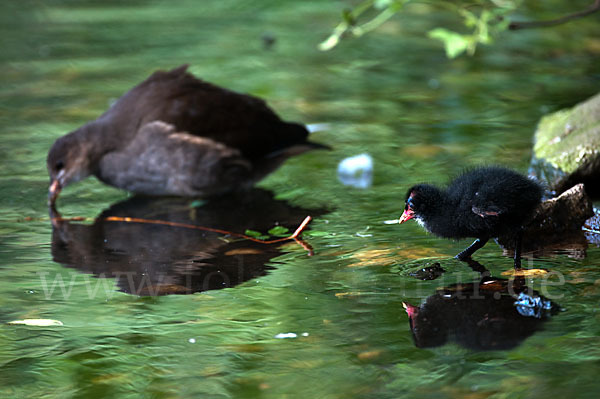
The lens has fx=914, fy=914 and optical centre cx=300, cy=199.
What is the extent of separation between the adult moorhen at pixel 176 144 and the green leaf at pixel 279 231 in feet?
3.58

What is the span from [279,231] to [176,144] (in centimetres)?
133

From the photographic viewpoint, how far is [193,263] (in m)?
5.15

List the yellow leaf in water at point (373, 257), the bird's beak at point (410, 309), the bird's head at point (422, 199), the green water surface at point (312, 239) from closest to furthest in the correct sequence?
1. the green water surface at point (312, 239)
2. the bird's beak at point (410, 309)
3. the bird's head at point (422, 199)
4. the yellow leaf in water at point (373, 257)

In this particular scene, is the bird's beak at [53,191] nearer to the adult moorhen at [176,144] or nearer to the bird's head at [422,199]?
the adult moorhen at [176,144]

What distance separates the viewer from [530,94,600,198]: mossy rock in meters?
5.96

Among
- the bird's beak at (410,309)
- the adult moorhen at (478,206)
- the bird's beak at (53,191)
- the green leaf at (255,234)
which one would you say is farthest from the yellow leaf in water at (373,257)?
the bird's beak at (53,191)

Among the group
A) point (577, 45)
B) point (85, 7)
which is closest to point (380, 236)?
point (577, 45)

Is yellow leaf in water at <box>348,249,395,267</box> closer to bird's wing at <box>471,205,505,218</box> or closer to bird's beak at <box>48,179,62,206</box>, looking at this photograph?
bird's wing at <box>471,205,505,218</box>

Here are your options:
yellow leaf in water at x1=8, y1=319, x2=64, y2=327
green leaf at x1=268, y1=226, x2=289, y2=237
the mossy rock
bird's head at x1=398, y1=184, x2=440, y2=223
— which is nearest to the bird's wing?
bird's head at x1=398, y1=184, x2=440, y2=223

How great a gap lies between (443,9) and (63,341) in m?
9.38

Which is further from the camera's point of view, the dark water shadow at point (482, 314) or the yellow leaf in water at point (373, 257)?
the yellow leaf in water at point (373, 257)

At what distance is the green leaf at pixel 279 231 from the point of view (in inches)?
221

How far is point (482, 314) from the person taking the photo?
13.8 feet

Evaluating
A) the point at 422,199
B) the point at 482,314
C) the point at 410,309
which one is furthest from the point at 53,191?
the point at 482,314
